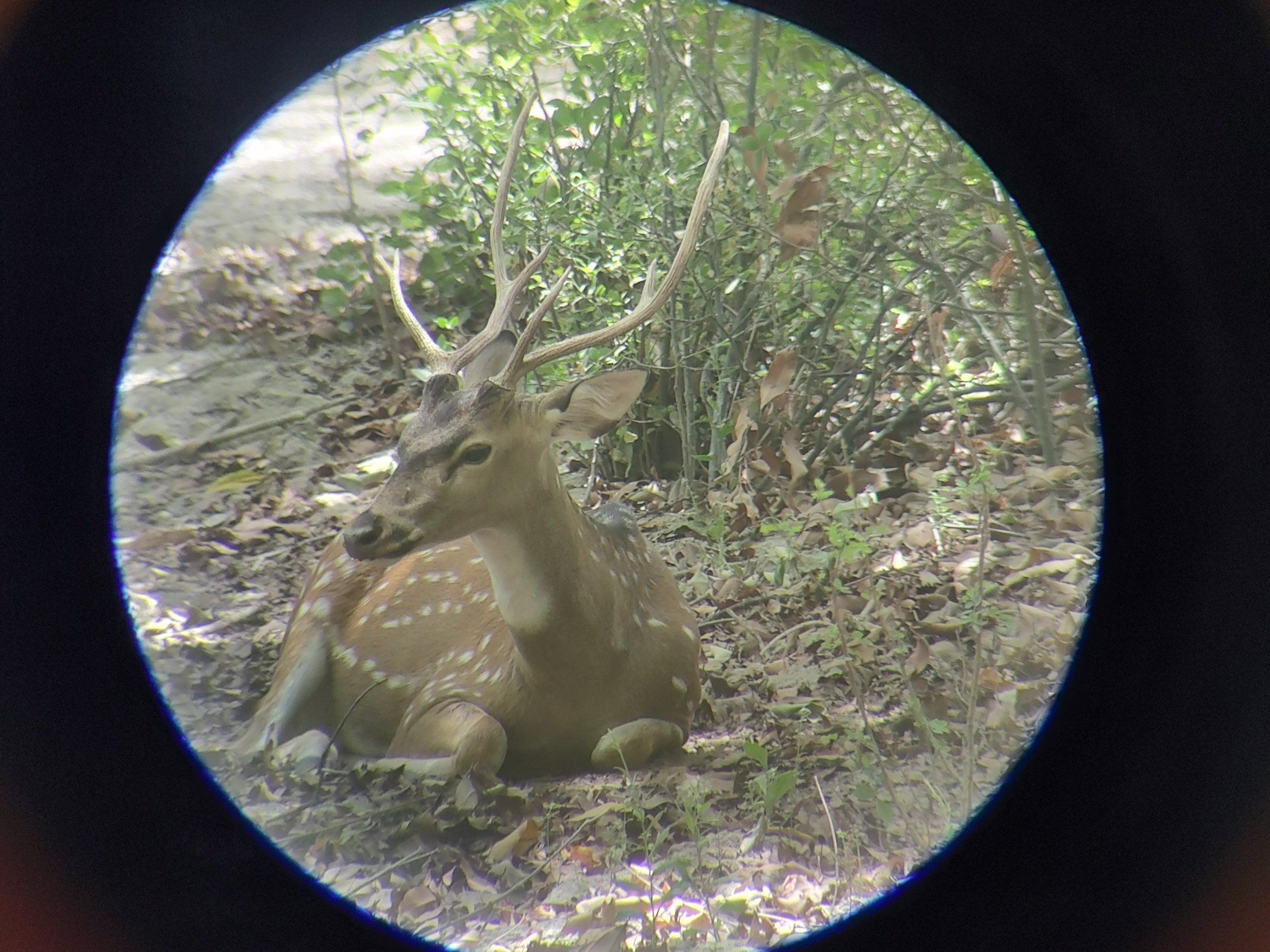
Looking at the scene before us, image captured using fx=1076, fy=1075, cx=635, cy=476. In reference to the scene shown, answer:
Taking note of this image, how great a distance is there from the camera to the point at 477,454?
1.46 metres

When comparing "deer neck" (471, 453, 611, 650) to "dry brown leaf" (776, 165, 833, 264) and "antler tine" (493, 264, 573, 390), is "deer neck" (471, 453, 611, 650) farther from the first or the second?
"dry brown leaf" (776, 165, 833, 264)

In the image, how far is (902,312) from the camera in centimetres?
221

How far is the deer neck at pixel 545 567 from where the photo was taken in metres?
1.54

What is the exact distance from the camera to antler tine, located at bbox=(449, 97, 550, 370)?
60.7 inches

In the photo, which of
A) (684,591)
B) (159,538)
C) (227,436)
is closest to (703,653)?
(684,591)

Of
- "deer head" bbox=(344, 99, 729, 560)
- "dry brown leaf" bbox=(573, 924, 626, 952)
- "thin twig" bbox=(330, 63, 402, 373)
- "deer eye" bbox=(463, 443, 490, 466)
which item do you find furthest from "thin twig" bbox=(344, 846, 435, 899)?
"thin twig" bbox=(330, 63, 402, 373)

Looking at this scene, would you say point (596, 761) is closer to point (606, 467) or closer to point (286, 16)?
point (606, 467)

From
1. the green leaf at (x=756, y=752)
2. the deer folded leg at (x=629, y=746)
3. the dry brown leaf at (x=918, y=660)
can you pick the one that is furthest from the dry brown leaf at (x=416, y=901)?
the dry brown leaf at (x=918, y=660)

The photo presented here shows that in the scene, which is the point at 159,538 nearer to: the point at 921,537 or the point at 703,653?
the point at 703,653

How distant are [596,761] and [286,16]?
1113 millimetres

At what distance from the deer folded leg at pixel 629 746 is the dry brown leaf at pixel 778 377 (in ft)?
1.93

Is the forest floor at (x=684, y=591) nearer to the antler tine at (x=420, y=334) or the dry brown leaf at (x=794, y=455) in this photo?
the dry brown leaf at (x=794, y=455)

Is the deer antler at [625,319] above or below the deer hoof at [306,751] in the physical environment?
above

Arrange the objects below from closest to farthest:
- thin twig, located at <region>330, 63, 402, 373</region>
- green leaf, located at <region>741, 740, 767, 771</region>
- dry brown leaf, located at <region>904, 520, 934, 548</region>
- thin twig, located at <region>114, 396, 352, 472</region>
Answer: green leaf, located at <region>741, 740, 767, 771</region> < dry brown leaf, located at <region>904, 520, 934, 548</region> < thin twig, located at <region>114, 396, 352, 472</region> < thin twig, located at <region>330, 63, 402, 373</region>
